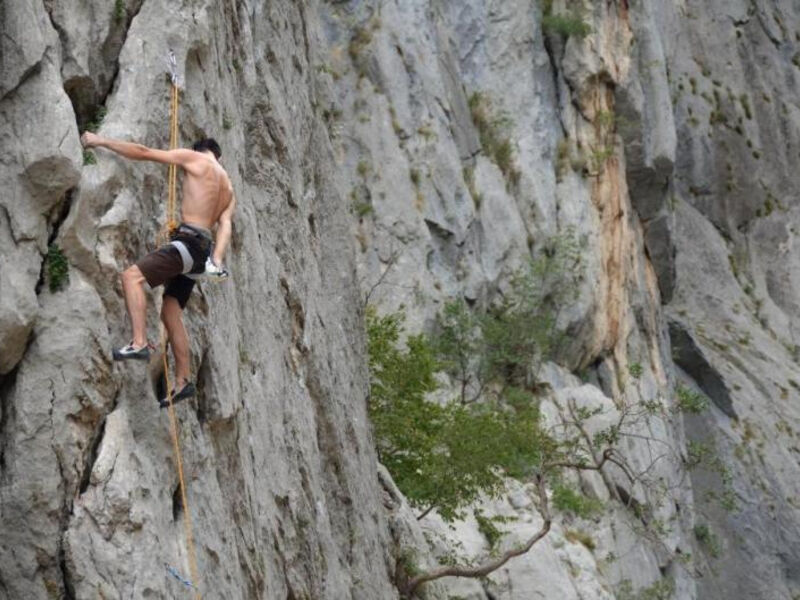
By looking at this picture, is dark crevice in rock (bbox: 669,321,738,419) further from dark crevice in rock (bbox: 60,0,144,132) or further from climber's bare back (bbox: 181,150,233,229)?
dark crevice in rock (bbox: 60,0,144,132)

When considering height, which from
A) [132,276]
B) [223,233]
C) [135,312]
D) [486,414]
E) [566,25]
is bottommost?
[135,312]

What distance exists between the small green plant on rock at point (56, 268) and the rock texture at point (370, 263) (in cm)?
4

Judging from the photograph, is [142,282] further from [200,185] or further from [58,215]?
[200,185]

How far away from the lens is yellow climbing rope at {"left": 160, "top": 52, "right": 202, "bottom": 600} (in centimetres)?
1047

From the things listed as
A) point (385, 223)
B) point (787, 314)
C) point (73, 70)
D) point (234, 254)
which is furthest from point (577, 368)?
point (73, 70)

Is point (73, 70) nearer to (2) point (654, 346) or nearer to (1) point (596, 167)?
(1) point (596, 167)

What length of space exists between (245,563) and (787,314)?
1620 inches

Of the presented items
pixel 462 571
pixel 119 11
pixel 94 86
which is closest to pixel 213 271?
pixel 94 86

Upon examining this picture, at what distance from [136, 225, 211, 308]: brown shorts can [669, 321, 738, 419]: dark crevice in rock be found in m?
35.3

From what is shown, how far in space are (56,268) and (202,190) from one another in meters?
1.87

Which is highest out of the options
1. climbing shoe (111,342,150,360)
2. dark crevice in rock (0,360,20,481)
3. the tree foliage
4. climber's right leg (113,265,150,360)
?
the tree foliage

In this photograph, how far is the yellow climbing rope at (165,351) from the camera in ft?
34.3

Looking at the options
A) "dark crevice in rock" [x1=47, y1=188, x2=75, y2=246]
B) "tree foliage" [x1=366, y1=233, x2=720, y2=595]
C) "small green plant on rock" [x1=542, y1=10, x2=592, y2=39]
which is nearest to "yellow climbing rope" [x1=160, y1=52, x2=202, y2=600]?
"dark crevice in rock" [x1=47, y1=188, x2=75, y2=246]

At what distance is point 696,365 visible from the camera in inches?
1775
